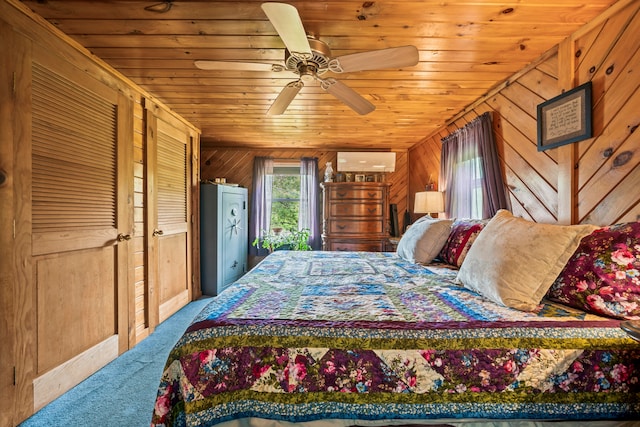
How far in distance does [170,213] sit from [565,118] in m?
3.48

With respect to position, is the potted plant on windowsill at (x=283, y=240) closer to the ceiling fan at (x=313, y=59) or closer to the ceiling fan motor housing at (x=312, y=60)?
the ceiling fan at (x=313, y=59)

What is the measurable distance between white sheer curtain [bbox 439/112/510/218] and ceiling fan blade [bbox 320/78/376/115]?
3.97 ft

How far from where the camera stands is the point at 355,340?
1047 mm

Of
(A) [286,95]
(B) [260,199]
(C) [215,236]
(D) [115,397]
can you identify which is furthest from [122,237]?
(B) [260,199]

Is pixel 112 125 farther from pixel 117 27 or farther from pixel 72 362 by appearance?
pixel 72 362

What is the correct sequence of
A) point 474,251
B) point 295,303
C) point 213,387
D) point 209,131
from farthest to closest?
1. point 209,131
2. point 474,251
3. point 295,303
4. point 213,387

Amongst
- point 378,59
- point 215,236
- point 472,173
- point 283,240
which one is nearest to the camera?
point 378,59

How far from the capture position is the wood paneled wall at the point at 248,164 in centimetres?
480

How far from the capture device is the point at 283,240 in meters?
4.61

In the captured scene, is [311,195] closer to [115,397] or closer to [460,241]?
[460,241]

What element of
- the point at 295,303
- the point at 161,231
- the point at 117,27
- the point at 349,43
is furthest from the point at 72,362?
the point at 349,43

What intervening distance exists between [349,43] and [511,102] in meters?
1.43

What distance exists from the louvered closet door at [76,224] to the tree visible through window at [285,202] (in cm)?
273

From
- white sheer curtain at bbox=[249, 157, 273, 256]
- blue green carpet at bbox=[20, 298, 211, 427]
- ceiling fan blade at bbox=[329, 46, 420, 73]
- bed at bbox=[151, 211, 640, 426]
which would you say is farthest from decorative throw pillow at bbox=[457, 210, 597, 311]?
white sheer curtain at bbox=[249, 157, 273, 256]
